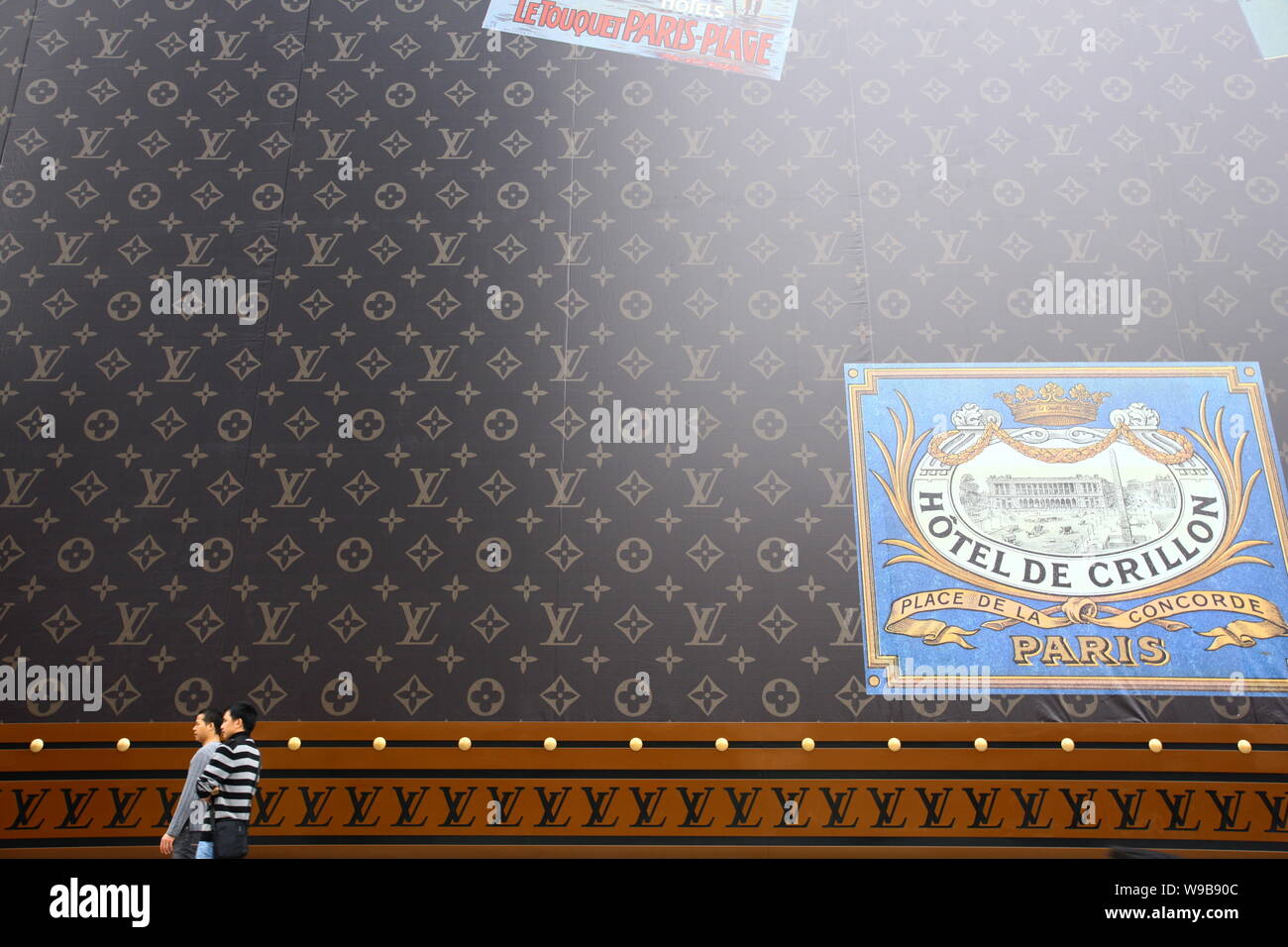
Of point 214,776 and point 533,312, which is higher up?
point 533,312

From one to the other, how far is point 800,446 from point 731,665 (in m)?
1.16

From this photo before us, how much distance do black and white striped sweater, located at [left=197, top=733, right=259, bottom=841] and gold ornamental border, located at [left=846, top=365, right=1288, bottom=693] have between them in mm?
2683

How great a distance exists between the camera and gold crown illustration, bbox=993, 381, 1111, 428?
14.4 ft

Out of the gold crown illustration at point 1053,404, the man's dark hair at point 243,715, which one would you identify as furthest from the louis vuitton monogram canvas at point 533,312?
the man's dark hair at point 243,715

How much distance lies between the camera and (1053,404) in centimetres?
442

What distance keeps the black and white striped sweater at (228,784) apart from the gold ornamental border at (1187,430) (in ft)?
8.80

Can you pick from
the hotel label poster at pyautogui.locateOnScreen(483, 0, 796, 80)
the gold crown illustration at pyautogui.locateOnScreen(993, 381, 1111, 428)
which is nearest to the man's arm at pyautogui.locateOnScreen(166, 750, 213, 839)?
the gold crown illustration at pyautogui.locateOnScreen(993, 381, 1111, 428)

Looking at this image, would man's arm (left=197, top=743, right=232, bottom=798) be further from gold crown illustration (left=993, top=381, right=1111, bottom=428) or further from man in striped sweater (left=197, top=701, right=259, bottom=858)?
gold crown illustration (left=993, top=381, right=1111, bottom=428)

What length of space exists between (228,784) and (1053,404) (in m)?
4.12

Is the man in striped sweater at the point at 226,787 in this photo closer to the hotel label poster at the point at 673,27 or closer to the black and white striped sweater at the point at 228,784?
the black and white striped sweater at the point at 228,784

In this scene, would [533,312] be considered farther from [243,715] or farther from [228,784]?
[228,784]

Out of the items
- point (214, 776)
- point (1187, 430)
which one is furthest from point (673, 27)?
point (214, 776)

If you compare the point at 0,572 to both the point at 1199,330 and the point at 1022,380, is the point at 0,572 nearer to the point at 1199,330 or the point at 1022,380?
the point at 1022,380

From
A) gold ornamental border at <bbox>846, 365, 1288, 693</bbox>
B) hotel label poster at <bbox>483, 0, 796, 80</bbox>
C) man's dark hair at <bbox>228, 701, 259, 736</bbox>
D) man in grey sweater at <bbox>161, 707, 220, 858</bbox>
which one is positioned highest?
hotel label poster at <bbox>483, 0, 796, 80</bbox>
